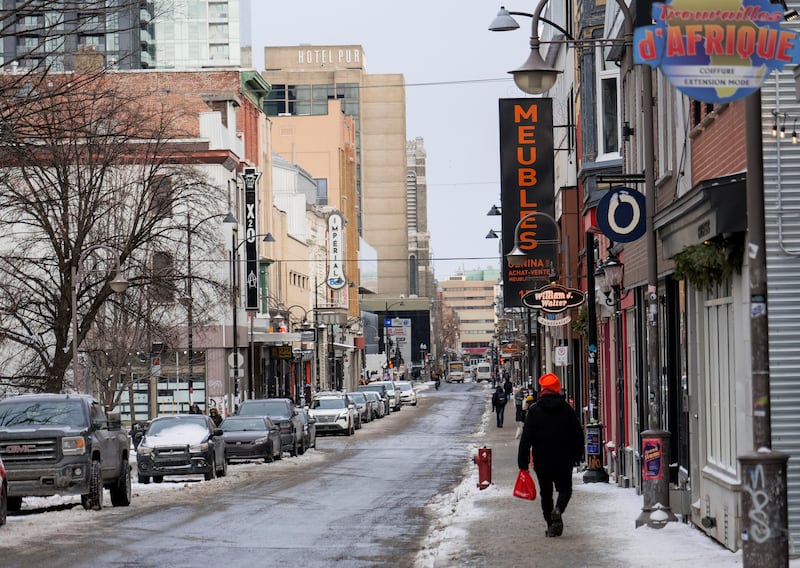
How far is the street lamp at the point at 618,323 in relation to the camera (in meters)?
24.3

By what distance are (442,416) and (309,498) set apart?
5130 cm

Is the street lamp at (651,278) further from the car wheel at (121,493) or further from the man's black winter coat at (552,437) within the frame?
the car wheel at (121,493)

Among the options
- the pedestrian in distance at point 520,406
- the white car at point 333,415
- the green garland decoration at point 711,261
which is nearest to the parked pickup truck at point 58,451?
the green garland decoration at point 711,261

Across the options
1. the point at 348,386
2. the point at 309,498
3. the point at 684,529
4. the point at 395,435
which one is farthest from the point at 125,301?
the point at 348,386

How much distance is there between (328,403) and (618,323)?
32.7m

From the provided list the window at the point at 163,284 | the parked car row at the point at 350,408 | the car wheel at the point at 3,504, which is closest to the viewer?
the car wheel at the point at 3,504

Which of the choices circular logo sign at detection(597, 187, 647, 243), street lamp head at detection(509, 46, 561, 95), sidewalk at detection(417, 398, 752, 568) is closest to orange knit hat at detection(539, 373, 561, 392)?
sidewalk at detection(417, 398, 752, 568)

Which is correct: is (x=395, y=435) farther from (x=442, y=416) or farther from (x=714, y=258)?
(x=714, y=258)

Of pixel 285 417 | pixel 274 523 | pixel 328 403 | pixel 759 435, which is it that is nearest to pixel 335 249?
pixel 328 403

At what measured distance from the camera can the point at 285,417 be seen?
144 ft

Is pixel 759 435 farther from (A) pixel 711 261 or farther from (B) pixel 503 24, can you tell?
(B) pixel 503 24

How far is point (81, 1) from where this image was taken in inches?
679

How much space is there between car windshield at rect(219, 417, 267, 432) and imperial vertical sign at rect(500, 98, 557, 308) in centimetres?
825

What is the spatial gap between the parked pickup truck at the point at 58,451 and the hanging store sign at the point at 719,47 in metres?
15.0
